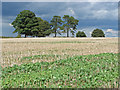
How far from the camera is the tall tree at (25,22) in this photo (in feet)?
278

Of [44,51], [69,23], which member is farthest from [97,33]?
[44,51]

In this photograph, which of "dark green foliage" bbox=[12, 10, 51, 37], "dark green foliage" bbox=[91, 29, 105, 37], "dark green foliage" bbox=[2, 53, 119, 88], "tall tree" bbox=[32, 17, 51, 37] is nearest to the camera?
"dark green foliage" bbox=[2, 53, 119, 88]

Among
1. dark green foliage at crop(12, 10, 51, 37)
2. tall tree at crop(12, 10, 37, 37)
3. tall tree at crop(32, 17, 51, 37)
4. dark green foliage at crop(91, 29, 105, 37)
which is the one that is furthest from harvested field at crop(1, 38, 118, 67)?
dark green foliage at crop(91, 29, 105, 37)

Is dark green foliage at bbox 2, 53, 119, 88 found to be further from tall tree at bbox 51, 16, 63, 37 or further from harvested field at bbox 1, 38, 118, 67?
tall tree at bbox 51, 16, 63, 37

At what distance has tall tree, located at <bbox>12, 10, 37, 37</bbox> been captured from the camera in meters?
84.7

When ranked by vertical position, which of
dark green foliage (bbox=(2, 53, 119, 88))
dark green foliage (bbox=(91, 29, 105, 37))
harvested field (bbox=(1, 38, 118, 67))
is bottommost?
dark green foliage (bbox=(2, 53, 119, 88))

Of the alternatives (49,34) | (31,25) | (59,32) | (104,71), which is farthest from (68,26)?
(104,71)

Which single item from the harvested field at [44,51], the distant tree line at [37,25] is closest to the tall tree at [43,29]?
the distant tree line at [37,25]

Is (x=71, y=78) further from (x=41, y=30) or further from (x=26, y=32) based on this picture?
(x=41, y=30)

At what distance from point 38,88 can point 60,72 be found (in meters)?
2.37

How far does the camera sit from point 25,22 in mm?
87500

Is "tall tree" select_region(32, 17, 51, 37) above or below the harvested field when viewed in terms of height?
above

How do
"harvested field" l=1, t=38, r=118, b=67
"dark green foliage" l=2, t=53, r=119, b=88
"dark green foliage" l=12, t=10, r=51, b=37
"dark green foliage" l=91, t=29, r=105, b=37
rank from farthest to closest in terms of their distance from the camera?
"dark green foliage" l=91, t=29, r=105, b=37, "dark green foliage" l=12, t=10, r=51, b=37, "harvested field" l=1, t=38, r=118, b=67, "dark green foliage" l=2, t=53, r=119, b=88

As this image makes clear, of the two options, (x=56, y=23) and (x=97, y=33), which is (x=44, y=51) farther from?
(x=97, y=33)
